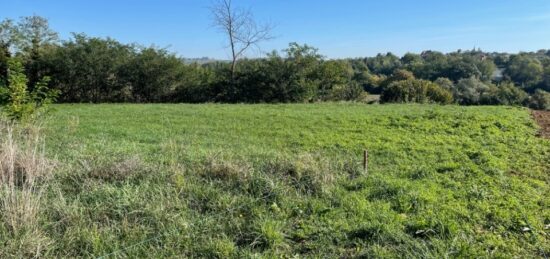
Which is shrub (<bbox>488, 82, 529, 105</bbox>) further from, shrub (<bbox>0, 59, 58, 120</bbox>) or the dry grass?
shrub (<bbox>0, 59, 58, 120</bbox>)

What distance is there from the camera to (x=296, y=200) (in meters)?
4.03

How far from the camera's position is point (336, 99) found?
1841 centimetres

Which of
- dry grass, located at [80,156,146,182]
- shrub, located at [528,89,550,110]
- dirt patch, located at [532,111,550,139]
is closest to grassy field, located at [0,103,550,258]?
dry grass, located at [80,156,146,182]

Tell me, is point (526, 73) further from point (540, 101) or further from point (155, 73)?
point (155, 73)

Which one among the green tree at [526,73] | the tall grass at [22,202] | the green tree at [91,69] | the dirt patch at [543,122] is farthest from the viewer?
the green tree at [526,73]

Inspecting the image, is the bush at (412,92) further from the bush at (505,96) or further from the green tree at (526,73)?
the green tree at (526,73)

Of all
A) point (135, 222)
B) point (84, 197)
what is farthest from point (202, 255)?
point (84, 197)

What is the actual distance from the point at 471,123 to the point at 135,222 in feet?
26.8

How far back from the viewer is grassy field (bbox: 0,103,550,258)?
10.2ft

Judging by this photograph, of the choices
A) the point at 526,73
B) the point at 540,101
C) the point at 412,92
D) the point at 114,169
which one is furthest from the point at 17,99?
the point at 526,73

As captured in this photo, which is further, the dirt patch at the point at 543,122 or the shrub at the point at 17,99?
the dirt patch at the point at 543,122

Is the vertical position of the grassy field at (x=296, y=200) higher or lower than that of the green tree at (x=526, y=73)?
lower

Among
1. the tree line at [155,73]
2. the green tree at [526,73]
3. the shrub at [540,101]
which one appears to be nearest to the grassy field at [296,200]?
the tree line at [155,73]

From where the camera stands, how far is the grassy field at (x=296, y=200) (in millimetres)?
3123
